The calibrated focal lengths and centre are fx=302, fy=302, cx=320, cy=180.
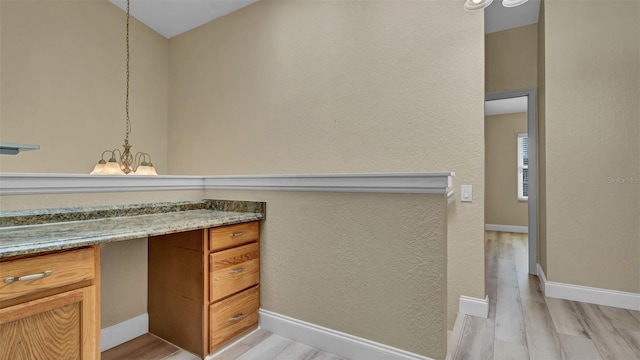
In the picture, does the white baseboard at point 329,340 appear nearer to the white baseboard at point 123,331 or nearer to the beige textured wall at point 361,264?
the beige textured wall at point 361,264

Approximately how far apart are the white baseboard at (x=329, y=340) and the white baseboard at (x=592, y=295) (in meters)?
2.00

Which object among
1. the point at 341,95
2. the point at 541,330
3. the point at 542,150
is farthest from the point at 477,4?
the point at 541,330

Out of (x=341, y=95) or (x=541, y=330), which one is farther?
(x=341, y=95)

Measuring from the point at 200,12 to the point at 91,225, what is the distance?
2839 mm

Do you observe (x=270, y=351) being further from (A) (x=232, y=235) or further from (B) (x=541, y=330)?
(B) (x=541, y=330)

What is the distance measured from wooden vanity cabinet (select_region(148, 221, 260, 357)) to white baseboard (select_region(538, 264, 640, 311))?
8.64 feet

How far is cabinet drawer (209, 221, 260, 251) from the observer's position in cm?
179

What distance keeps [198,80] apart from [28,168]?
72.9 inches

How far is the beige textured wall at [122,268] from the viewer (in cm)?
184

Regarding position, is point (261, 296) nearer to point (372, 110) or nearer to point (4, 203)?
point (4, 203)

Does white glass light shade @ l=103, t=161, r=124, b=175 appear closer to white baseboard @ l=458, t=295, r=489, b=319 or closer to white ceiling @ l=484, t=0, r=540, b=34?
white baseboard @ l=458, t=295, r=489, b=319

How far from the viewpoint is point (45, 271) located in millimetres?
1122

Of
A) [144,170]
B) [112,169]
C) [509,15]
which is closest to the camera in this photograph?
[112,169]

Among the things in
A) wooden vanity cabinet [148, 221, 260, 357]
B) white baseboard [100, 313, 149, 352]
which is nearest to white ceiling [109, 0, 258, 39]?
wooden vanity cabinet [148, 221, 260, 357]
